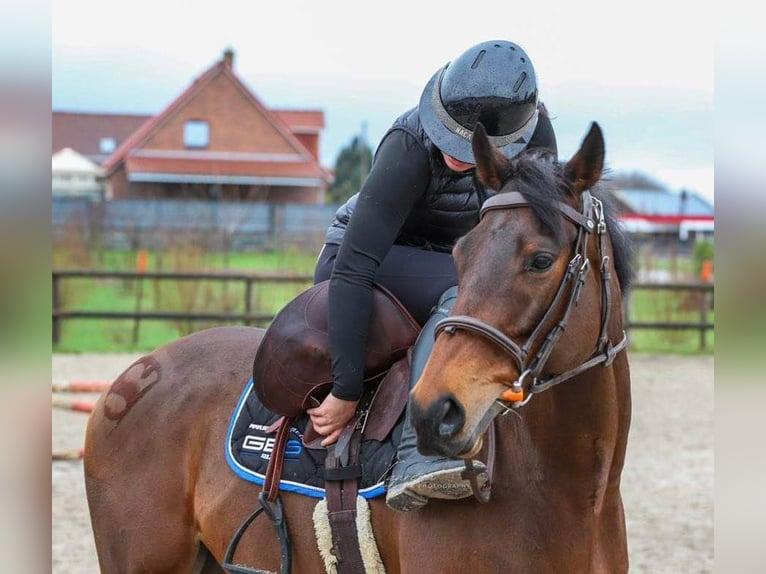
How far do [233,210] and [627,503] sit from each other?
19.9m

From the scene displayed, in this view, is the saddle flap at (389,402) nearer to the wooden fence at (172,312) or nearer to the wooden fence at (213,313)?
the wooden fence at (213,313)

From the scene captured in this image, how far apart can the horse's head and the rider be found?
26cm

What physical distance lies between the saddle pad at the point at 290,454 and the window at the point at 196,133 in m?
37.5

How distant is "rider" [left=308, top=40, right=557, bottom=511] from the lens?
2516 mm

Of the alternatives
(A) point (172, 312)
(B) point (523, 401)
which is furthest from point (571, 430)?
(A) point (172, 312)

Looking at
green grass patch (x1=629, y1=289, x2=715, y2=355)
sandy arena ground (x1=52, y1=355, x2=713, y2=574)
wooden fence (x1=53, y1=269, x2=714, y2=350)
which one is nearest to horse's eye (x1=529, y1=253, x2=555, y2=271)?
sandy arena ground (x1=52, y1=355, x2=713, y2=574)

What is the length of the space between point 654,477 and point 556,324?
635cm

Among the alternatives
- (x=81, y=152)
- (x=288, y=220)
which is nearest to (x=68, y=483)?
(x=288, y=220)

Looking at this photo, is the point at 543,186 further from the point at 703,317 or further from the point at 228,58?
the point at 228,58

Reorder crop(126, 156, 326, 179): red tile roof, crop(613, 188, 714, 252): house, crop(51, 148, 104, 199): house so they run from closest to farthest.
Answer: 1. crop(613, 188, 714, 252): house
2. crop(126, 156, 326, 179): red tile roof
3. crop(51, 148, 104, 199): house

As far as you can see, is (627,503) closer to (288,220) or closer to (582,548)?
(582,548)

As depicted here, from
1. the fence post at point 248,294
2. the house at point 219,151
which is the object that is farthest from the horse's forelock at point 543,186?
the house at point 219,151

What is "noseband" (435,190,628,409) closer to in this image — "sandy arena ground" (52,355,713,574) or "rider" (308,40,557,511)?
"rider" (308,40,557,511)

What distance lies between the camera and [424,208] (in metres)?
2.85
